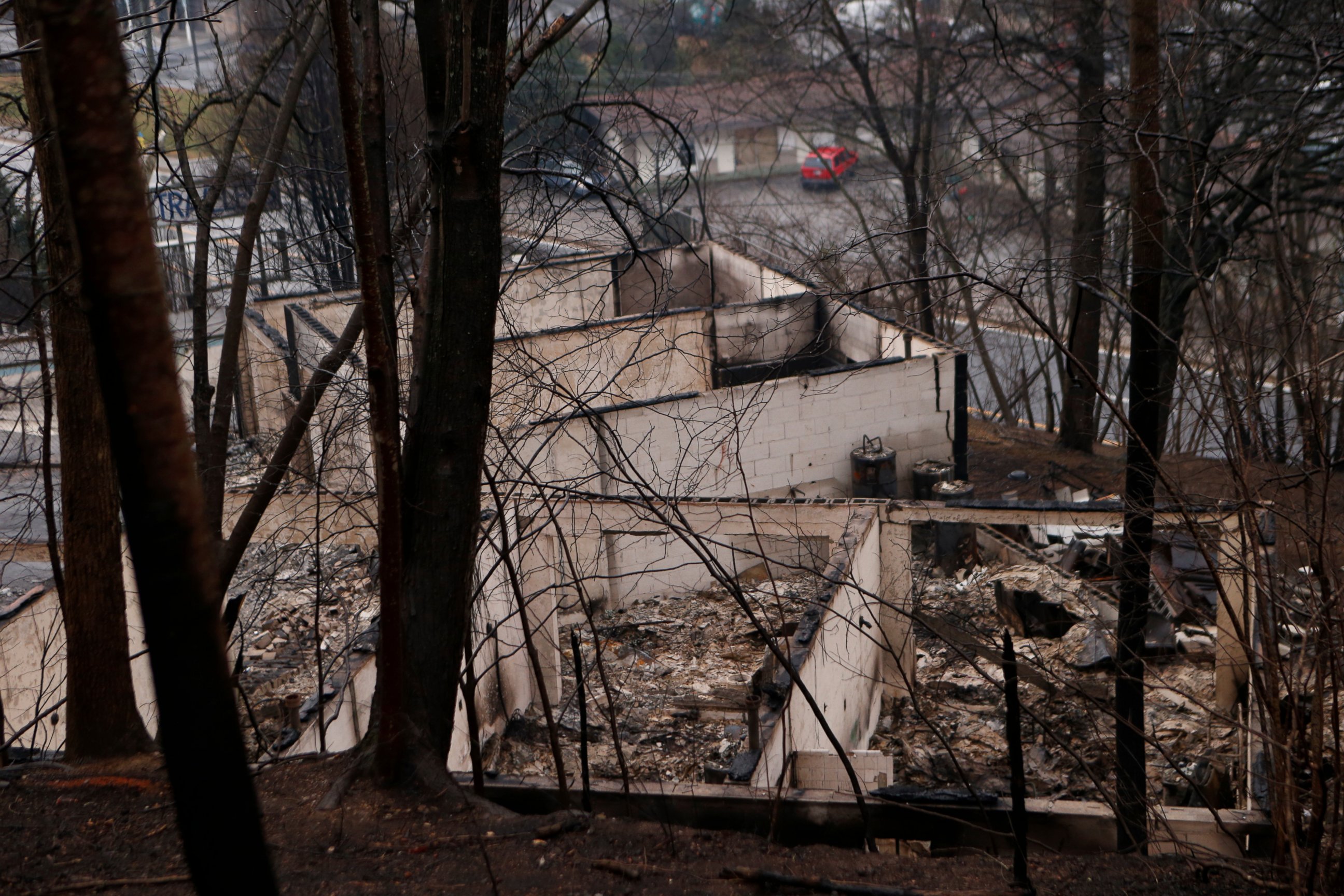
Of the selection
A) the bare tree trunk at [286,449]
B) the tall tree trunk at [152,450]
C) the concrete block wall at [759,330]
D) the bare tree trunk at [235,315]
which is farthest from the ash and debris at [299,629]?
the concrete block wall at [759,330]

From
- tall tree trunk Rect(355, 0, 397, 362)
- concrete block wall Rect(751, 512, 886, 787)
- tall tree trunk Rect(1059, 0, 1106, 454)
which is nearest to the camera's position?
tall tree trunk Rect(355, 0, 397, 362)

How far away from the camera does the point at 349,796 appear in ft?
15.3

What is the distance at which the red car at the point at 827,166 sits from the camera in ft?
94.2

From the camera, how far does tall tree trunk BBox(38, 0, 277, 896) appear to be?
169 cm

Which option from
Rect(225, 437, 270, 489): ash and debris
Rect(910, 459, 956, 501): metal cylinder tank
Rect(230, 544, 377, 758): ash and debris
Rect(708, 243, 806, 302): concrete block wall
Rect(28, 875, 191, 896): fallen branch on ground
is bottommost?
Rect(230, 544, 377, 758): ash and debris

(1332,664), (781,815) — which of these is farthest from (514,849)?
(1332,664)

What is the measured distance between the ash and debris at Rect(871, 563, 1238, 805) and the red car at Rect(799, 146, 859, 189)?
15.0 meters

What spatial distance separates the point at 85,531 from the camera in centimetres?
520

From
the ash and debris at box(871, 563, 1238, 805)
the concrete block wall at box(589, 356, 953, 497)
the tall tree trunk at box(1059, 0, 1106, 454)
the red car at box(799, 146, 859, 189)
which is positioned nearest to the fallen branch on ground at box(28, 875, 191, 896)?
the ash and debris at box(871, 563, 1238, 805)

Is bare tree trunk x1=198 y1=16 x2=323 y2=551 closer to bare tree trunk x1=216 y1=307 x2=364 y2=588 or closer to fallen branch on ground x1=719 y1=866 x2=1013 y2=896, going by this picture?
bare tree trunk x1=216 y1=307 x2=364 y2=588

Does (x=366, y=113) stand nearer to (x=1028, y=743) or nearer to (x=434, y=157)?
(x=434, y=157)

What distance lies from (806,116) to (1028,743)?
22369 millimetres

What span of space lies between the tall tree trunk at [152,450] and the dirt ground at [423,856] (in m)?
2.03

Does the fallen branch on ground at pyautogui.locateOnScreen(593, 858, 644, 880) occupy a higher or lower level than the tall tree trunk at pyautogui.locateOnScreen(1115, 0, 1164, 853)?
lower
